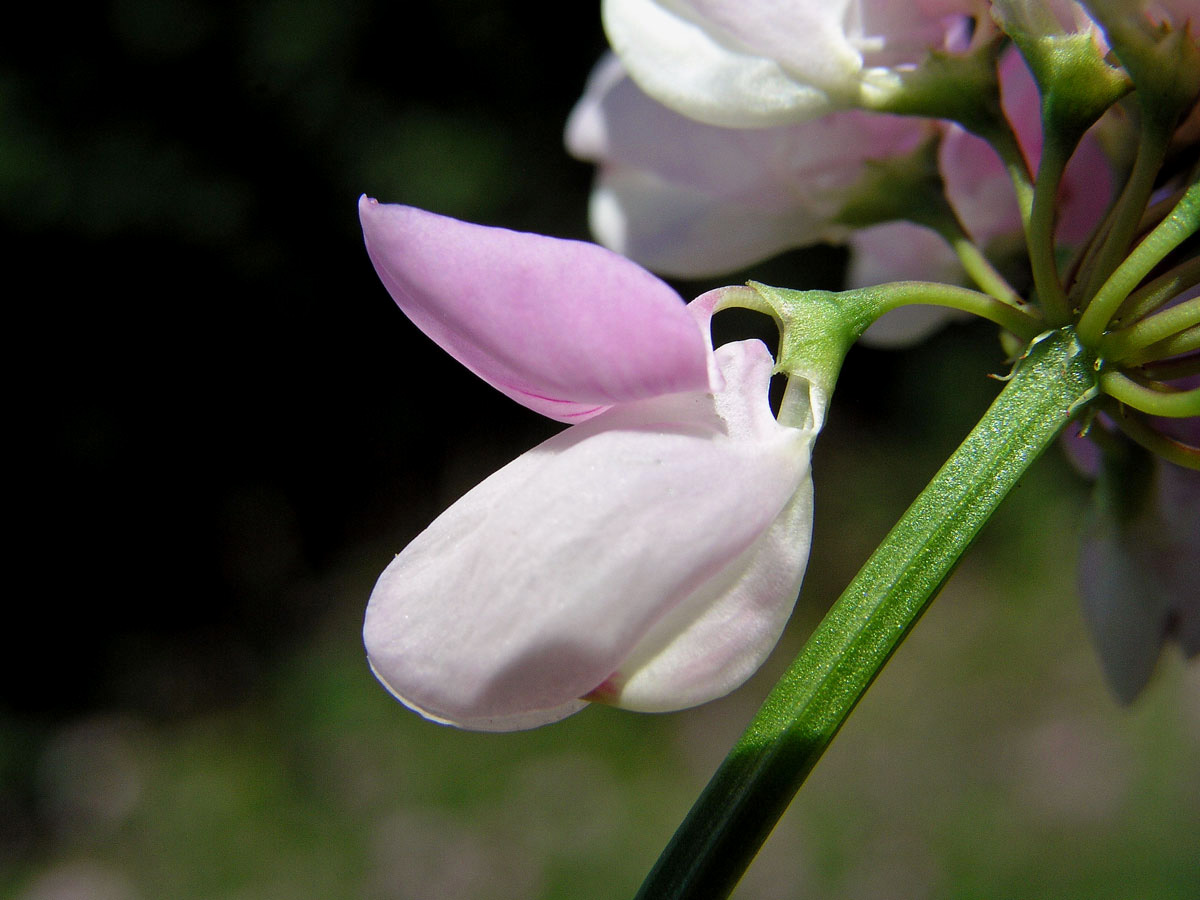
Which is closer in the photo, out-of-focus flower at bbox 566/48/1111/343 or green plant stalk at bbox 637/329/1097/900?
green plant stalk at bbox 637/329/1097/900

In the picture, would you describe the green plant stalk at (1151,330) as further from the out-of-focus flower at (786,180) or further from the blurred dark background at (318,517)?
the blurred dark background at (318,517)

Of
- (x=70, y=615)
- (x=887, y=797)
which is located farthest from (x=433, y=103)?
(x=887, y=797)

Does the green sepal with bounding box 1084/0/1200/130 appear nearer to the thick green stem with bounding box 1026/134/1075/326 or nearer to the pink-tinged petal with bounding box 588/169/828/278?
the thick green stem with bounding box 1026/134/1075/326

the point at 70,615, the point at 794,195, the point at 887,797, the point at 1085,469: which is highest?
the point at 794,195

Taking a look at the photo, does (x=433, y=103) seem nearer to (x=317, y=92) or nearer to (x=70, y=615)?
(x=317, y=92)

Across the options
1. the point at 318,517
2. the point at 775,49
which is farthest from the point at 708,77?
the point at 318,517

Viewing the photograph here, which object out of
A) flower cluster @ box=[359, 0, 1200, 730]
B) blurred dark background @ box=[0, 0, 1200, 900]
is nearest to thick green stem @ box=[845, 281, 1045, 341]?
flower cluster @ box=[359, 0, 1200, 730]
